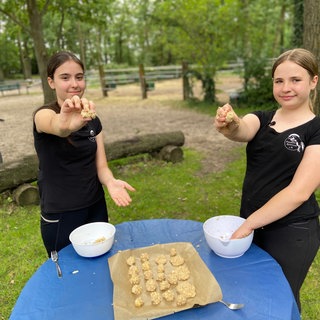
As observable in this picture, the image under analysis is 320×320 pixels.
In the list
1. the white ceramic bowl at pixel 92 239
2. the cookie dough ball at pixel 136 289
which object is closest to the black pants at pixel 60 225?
the white ceramic bowl at pixel 92 239

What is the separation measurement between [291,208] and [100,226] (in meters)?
1.04

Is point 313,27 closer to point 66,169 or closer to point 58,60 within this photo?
point 58,60

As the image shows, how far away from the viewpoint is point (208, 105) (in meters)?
11.3

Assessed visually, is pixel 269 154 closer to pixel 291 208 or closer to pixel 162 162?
pixel 291 208

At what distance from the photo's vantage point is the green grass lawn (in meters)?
2.93

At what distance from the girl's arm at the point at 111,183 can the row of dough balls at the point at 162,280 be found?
0.34 m

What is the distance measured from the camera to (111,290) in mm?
1463

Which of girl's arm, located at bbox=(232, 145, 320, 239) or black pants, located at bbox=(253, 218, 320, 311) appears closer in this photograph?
girl's arm, located at bbox=(232, 145, 320, 239)

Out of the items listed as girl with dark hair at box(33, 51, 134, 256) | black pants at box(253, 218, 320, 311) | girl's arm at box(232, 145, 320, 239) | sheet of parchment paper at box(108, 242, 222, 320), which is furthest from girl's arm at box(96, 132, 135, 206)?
black pants at box(253, 218, 320, 311)

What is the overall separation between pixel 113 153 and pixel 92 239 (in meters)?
3.41

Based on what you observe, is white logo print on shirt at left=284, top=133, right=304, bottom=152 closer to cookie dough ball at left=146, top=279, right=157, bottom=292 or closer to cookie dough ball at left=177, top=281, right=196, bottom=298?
cookie dough ball at left=177, top=281, right=196, bottom=298

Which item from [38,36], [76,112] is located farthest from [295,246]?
[38,36]

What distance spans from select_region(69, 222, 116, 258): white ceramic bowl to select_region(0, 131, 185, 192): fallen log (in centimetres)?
274

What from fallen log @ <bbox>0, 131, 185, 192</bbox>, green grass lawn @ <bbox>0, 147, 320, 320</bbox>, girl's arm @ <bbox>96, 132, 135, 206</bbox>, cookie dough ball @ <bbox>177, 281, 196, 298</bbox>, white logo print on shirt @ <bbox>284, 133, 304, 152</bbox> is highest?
white logo print on shirt @ <bbox>284, 133, 304, 152</bbox>
